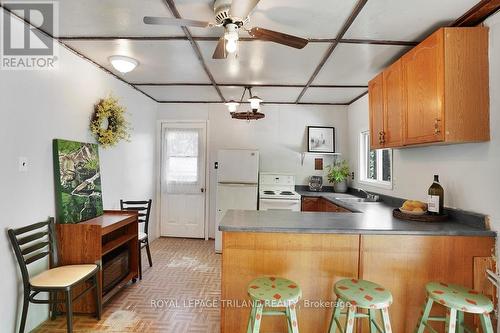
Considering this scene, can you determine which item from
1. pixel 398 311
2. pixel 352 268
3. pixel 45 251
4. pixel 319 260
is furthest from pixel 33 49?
pixel 398 311

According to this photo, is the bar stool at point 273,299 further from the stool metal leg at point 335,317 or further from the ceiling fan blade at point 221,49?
the ceiling fan blade at point 221,49

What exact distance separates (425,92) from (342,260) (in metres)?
1.43

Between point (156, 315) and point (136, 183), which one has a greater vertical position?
point (136, 183)

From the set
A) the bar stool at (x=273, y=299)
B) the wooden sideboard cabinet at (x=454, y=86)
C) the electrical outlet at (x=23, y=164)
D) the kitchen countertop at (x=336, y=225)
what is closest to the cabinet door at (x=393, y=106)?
the wooden sideboard cabinet at (x=454, y=86)

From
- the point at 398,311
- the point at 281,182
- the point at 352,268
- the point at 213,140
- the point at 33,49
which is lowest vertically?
the point at 398,311

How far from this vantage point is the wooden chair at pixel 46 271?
6.71ft

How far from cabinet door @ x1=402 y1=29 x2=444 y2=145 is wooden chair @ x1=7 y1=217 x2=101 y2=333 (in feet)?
9.48

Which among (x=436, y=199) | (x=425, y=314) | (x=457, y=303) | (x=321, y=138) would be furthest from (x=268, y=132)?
(x=457, y=303)

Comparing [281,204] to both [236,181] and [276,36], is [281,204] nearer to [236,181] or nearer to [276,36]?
[236,181]

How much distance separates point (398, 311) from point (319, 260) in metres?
0.67

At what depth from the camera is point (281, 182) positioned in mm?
4766

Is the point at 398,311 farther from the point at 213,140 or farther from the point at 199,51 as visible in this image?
the point at 213,140

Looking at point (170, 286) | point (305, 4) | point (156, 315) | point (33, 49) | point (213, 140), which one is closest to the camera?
point (305, 4)

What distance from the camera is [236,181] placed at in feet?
14.3
